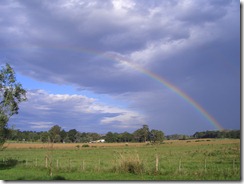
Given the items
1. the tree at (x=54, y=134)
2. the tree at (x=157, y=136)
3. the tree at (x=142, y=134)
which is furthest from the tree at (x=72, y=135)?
the tree at (x=54, y=134)

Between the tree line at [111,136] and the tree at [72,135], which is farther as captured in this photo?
the tree at [72,135]

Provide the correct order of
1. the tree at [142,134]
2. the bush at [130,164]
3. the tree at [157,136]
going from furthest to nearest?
1. the tree at [142,134]
2. the tree at [157,136]
3. the bush at [130,164]

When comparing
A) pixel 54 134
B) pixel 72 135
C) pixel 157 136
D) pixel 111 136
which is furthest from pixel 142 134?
pixel 54 134

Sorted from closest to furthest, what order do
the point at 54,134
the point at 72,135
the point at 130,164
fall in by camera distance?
the point at 130,164
the point at 54,134
the point at 72,135

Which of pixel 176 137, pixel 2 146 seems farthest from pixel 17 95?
pixel 176 137

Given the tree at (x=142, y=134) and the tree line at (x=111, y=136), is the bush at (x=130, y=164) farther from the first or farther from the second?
the tree at (x=142, y=134)

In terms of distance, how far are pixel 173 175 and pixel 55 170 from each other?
1117 cm

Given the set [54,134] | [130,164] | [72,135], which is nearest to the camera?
[130,164]

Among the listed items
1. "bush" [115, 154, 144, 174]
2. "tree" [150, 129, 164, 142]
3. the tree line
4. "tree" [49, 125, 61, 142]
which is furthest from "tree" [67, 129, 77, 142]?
"bush" [115, 154, 144, 174]

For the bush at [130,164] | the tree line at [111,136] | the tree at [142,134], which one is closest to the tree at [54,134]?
the bush at [130,164]

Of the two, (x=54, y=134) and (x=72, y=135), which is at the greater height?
(x=54, y=134)

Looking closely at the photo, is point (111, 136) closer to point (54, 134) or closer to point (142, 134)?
point (142, 134)

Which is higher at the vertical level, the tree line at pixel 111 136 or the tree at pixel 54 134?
the tree at pixel 54 134

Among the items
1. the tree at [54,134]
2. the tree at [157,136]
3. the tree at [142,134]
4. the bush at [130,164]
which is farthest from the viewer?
the tree at [142,134]
